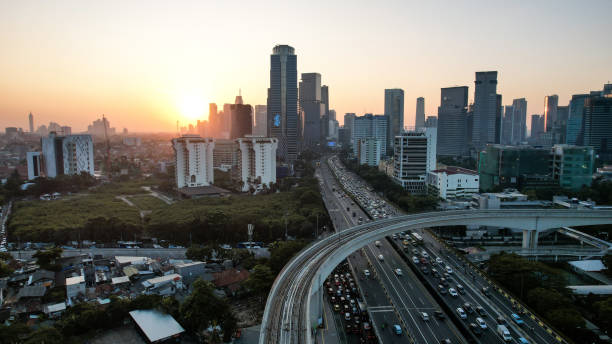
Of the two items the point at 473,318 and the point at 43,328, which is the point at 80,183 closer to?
the point at 43,328

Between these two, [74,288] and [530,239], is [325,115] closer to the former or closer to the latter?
[530,239]

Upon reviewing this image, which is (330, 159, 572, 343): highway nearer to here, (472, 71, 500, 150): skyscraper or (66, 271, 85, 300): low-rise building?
(66, 271, 85, 300): low-rise building

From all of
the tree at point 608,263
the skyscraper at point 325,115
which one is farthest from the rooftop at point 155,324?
the skyscraper at point 325,115

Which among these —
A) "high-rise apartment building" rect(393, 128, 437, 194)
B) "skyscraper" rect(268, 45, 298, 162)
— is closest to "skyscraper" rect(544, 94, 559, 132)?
"skyscraper" rect(268, 45, 298, 162)

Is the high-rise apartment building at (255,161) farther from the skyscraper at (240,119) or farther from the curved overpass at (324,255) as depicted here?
the skyscraper at (240,119)

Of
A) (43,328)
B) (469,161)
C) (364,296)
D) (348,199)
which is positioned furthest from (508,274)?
(469,161)

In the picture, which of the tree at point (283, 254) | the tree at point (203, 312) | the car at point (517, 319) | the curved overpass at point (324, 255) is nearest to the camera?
the curved overpass at point (324, 255)

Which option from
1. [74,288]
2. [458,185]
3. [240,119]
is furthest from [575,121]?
[74,288]
